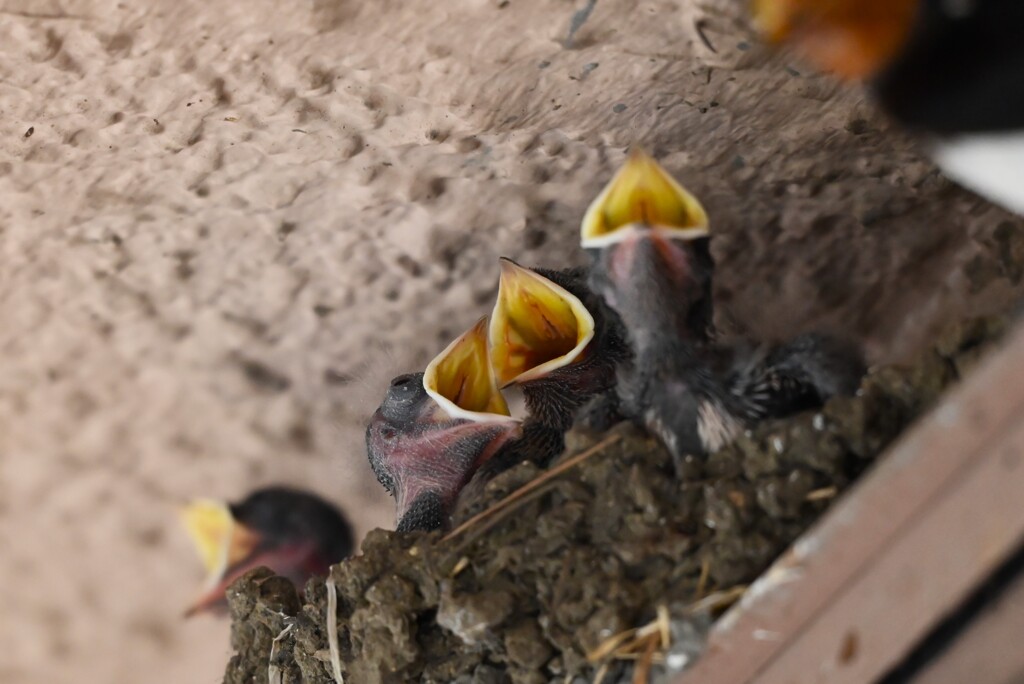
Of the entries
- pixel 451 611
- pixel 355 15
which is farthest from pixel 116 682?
pixel 355 15

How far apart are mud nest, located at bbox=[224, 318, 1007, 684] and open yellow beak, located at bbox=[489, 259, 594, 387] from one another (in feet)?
1.02

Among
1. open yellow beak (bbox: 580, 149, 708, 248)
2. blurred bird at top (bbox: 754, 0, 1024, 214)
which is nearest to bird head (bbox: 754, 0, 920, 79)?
blurred bird at top (bbox: 754, 0, 1024, 214)

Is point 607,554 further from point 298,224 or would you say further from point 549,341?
point 298,224

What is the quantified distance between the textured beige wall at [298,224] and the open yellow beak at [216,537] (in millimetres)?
60

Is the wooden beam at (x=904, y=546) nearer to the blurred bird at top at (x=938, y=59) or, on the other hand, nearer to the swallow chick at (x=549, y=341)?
the blurred bird at top at (x=938, y=59)

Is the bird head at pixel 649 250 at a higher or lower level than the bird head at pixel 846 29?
lower

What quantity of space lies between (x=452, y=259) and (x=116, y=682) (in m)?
0.94

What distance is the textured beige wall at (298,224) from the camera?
1.22 m

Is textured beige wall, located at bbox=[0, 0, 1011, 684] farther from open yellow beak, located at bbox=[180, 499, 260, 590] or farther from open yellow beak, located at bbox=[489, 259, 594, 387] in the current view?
open yellow beak, located at bbox=[489, 259, 594, 387]

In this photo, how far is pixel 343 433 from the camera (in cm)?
157

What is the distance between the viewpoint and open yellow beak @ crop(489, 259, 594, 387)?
1.17 meters

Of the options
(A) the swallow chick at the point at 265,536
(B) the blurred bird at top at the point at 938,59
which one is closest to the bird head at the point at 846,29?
(B) the blurred bird at top at the point at 938,59

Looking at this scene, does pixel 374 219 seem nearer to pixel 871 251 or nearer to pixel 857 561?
pixel 871 251

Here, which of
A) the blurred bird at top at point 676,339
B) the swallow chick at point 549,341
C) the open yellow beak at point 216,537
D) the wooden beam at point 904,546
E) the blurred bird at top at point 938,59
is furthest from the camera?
the open yellow beak at point 216,537
